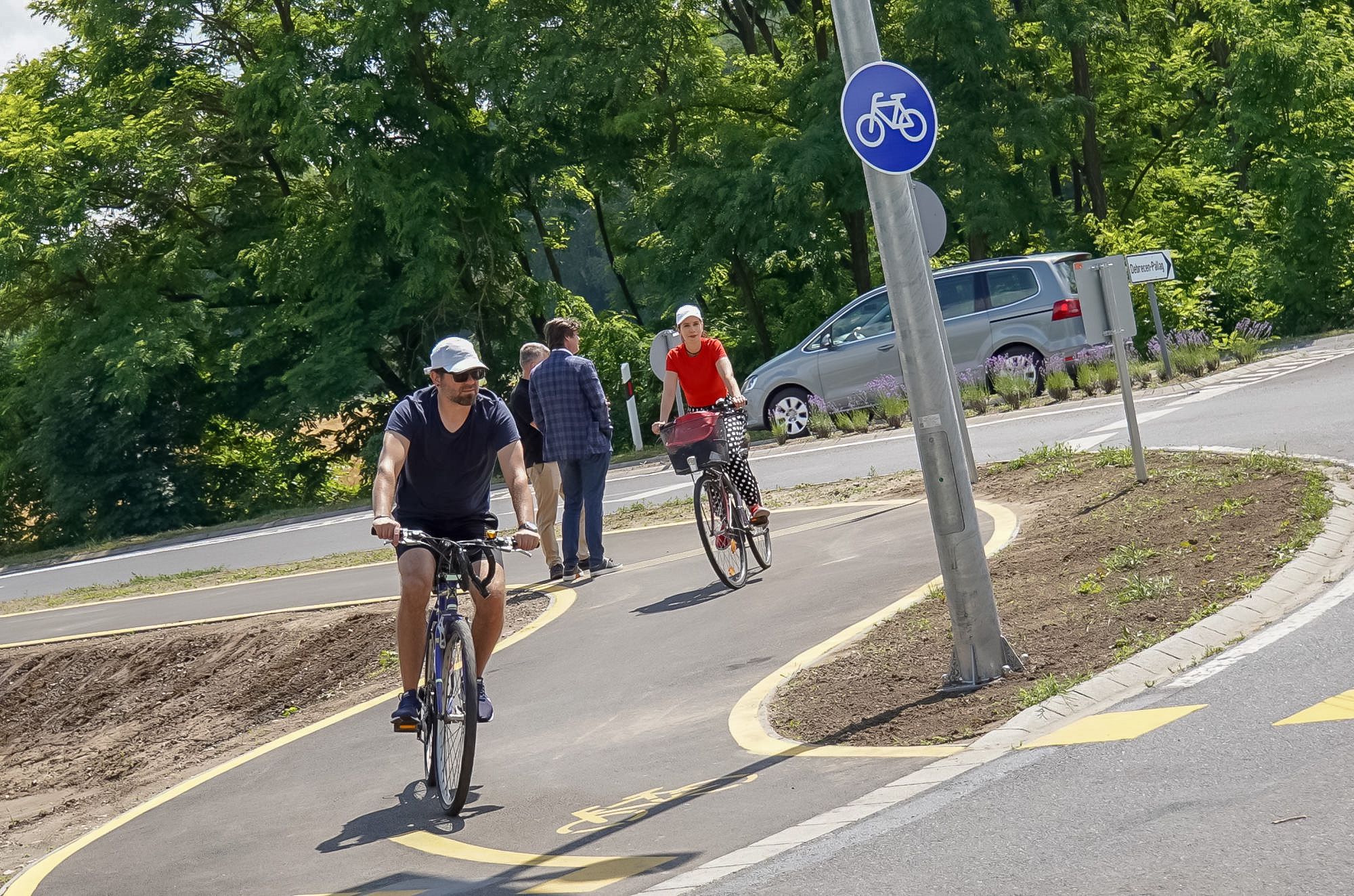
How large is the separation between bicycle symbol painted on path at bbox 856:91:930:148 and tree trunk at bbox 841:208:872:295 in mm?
24766

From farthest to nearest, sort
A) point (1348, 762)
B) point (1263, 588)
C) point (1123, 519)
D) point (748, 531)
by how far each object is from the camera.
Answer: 1. point (748, 531)
2. point (1123, 519)
3. point (1263, 588)
4. point (1348, 762)

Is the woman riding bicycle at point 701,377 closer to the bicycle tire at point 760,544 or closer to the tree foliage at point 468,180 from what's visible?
the bicycle tire at point 760,544

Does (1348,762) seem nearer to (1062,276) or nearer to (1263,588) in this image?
(1263,588)

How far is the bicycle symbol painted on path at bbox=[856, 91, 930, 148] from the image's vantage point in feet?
22.6

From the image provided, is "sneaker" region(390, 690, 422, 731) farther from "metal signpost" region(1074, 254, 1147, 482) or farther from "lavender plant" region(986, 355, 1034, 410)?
"lavender plant" region(986, 355, 1034, 410)

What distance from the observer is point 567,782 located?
667 centimetres

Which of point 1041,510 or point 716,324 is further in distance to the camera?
point 716,324

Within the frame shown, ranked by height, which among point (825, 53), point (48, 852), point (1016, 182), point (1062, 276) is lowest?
point (48, 852)

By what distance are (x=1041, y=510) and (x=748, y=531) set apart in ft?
7.00

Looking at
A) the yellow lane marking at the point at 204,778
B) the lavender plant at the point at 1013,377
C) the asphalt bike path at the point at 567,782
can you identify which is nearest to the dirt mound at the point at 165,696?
the yellow lane marking at the point at 204,778

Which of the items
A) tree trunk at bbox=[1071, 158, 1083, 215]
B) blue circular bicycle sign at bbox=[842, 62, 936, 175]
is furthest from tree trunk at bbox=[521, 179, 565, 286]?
blue circular bicycle sign at bbox=[842, 62, 936, 175]

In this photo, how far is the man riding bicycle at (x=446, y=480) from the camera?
6781mm

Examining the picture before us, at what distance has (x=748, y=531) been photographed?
35.9 ft

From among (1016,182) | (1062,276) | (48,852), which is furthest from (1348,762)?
(1016,182)
